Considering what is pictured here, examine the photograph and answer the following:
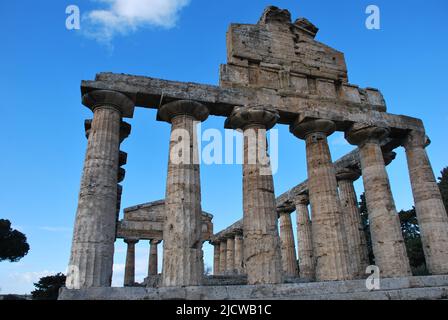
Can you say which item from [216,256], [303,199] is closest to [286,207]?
[303,199]

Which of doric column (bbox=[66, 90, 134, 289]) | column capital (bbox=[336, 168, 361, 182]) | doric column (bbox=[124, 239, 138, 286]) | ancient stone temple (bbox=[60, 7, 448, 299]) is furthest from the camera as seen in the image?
doric column (bbox=[124, 239, 138, 286])

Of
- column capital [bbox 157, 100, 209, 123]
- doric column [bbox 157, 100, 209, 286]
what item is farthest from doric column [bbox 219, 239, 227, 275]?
doric column [bbox 157, 100, 209, 286]

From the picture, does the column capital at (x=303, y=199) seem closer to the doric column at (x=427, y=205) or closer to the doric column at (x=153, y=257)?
the doric column at (x=427, y=205)

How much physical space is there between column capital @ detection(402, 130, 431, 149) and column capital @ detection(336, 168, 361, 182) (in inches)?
121

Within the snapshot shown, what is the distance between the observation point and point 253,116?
14.3 meters

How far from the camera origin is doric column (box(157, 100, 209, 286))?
11.1 m

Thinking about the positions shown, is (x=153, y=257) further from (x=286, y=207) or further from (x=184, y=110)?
(x=184, y=110)

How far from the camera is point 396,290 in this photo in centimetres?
1020

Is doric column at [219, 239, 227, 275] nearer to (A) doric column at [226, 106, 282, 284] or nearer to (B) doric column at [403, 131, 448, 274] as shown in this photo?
(B) doric column at [403, 131, 448, 274]

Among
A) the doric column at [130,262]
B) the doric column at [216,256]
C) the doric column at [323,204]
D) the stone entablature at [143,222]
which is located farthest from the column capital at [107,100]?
the doric column at [216,256]

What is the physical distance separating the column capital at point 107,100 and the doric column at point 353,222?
11.6 metres

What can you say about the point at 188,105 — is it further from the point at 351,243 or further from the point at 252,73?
the point at 351,243
